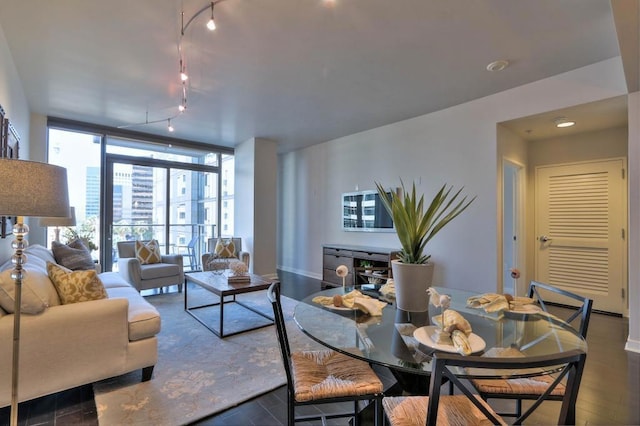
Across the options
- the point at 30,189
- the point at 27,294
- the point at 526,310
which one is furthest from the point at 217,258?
the point at 526,310

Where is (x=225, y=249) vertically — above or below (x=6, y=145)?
below

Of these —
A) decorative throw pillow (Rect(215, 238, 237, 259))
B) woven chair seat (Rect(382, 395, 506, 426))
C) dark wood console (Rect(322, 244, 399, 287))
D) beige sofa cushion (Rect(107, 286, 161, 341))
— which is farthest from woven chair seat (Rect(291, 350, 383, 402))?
decorative throw pillow (Rect(215, 238, 237, 259))

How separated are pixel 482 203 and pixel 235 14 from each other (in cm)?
326

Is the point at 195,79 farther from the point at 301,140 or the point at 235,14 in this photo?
the point at 301,140

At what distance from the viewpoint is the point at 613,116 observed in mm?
3412

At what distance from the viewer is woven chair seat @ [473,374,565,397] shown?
134cm

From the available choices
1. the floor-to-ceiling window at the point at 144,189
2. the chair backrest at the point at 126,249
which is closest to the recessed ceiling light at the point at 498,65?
the floor-to-ceiling window at the point at 144,189

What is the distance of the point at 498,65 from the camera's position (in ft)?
9.66

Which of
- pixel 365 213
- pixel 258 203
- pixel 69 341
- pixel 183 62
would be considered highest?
pixel 183 62

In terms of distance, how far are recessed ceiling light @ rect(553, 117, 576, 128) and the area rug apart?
12.0 feet

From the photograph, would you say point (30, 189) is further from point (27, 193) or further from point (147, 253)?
point (147, 253)

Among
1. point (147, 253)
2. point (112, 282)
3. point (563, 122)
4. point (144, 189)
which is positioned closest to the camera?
point (112, 282)

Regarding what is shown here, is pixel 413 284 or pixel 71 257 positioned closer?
pixel 413 284

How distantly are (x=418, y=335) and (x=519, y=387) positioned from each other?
49 cm
